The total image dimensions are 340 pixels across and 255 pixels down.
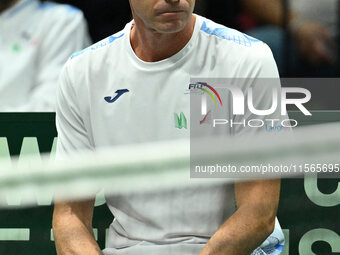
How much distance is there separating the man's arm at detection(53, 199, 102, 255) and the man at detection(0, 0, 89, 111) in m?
1.14

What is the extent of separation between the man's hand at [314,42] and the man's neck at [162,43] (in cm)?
200

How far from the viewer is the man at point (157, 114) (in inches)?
130

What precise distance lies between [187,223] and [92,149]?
1.52ft

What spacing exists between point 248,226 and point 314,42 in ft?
7.69

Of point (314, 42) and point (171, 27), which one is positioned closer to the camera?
point (171, 27)

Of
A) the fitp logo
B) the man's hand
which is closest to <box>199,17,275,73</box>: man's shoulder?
the fitp logo

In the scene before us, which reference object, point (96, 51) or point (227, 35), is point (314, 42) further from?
point (96, 51)

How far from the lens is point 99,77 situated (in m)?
3.48

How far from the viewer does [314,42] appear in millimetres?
5348

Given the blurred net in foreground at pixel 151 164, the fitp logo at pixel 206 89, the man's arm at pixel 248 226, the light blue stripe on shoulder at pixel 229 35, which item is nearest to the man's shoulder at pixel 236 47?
the light blue stripe on shoulder at pixel 229 35

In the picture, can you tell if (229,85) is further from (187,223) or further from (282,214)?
(282,214)

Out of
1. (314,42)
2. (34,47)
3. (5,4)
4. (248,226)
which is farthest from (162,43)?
(314,42)

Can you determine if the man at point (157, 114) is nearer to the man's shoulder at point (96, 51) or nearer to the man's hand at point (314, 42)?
the man's shoulder at point (96, 51)

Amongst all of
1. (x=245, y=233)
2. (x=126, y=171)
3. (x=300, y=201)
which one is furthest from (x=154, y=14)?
(x=300, y=201)
